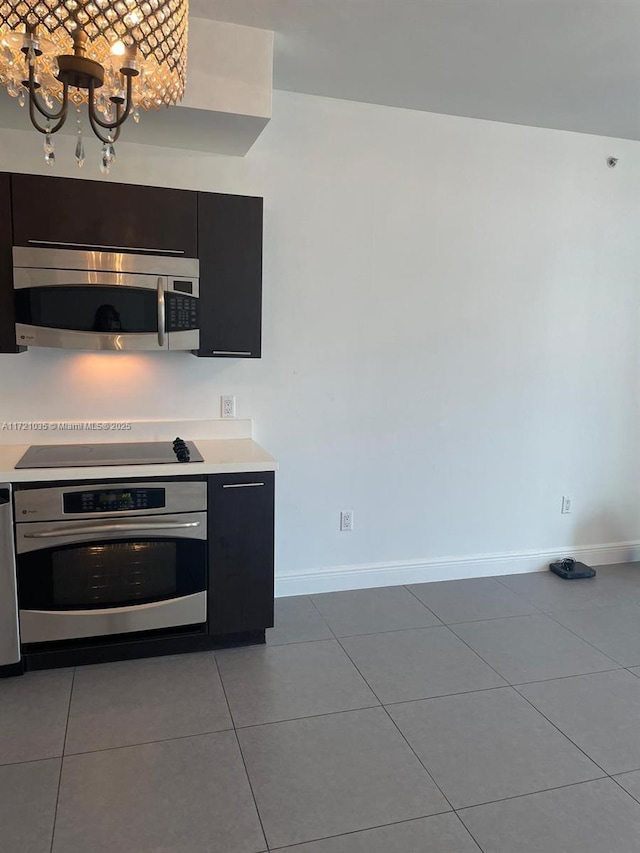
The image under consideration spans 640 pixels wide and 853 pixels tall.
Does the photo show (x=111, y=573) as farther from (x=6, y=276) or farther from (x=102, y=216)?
(x=102, y=216)

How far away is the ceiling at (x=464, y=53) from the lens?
233 centimetres

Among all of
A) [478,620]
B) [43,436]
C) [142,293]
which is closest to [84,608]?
[43,436]

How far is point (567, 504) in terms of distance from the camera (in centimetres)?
400

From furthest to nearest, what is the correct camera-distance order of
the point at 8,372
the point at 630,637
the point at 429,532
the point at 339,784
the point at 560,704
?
the point at 429,532
the point at 630,637
the point at 8,372
the point at 560,704
the point at 339,784

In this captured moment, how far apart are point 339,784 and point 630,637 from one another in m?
1.85

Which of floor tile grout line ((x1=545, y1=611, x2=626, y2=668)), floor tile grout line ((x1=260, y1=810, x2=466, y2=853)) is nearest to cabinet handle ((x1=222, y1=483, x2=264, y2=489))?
floor tile grout line ((x1=260, y1=810, x2=466, y2=853))

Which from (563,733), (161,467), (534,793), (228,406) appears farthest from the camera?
(228,406)

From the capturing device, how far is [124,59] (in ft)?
4.48

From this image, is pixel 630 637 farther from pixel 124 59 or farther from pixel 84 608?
pixel 124 59

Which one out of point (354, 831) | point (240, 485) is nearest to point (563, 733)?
point (354, 831)

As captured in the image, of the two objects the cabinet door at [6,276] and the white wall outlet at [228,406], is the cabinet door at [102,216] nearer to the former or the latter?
the cabinet door at [6,276]

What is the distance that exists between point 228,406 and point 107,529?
933 millimetres

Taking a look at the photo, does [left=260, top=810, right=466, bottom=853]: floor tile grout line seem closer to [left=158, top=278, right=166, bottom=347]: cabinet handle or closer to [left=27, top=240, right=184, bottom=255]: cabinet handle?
[left=158, top=278, right=166, bottom=347]: cabinet handle

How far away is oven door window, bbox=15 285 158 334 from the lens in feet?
8.54
